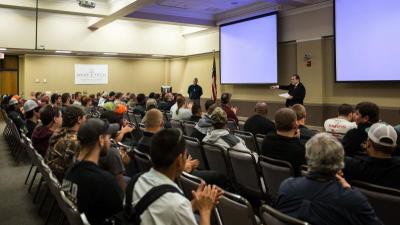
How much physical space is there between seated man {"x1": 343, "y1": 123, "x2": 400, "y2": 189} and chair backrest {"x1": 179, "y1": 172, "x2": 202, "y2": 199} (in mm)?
1107

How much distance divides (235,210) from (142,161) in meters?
1.31

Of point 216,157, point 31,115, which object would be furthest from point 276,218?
point 31,115

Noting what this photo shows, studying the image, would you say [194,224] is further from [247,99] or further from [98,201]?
[247,99]

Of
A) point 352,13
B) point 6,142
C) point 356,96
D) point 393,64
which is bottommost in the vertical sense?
point 6,142

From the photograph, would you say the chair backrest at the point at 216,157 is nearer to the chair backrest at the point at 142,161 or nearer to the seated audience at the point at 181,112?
the chair backrest at the point at 142,161

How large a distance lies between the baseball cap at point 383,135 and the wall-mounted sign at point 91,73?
45.2ft

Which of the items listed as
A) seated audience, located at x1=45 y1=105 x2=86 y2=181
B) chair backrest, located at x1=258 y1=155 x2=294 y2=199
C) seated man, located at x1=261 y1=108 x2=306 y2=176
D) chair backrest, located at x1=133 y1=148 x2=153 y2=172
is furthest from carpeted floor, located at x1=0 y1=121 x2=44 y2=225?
seated man, located at x1=261 y1=108 x2=306 y2=176

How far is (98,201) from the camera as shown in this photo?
1.99 m

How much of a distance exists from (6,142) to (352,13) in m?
8.85

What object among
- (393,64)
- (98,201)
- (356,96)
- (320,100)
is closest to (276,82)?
(320,100)

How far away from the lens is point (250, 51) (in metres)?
10.9

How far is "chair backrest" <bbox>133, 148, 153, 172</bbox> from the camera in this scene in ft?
9.48

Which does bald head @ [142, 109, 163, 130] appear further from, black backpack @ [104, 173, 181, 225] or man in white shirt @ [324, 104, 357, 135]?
man in white shirt @ [324, 104, 357, 135]

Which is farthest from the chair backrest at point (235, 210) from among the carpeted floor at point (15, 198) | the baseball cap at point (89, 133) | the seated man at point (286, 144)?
the carpeted floor at point (15, 198)
